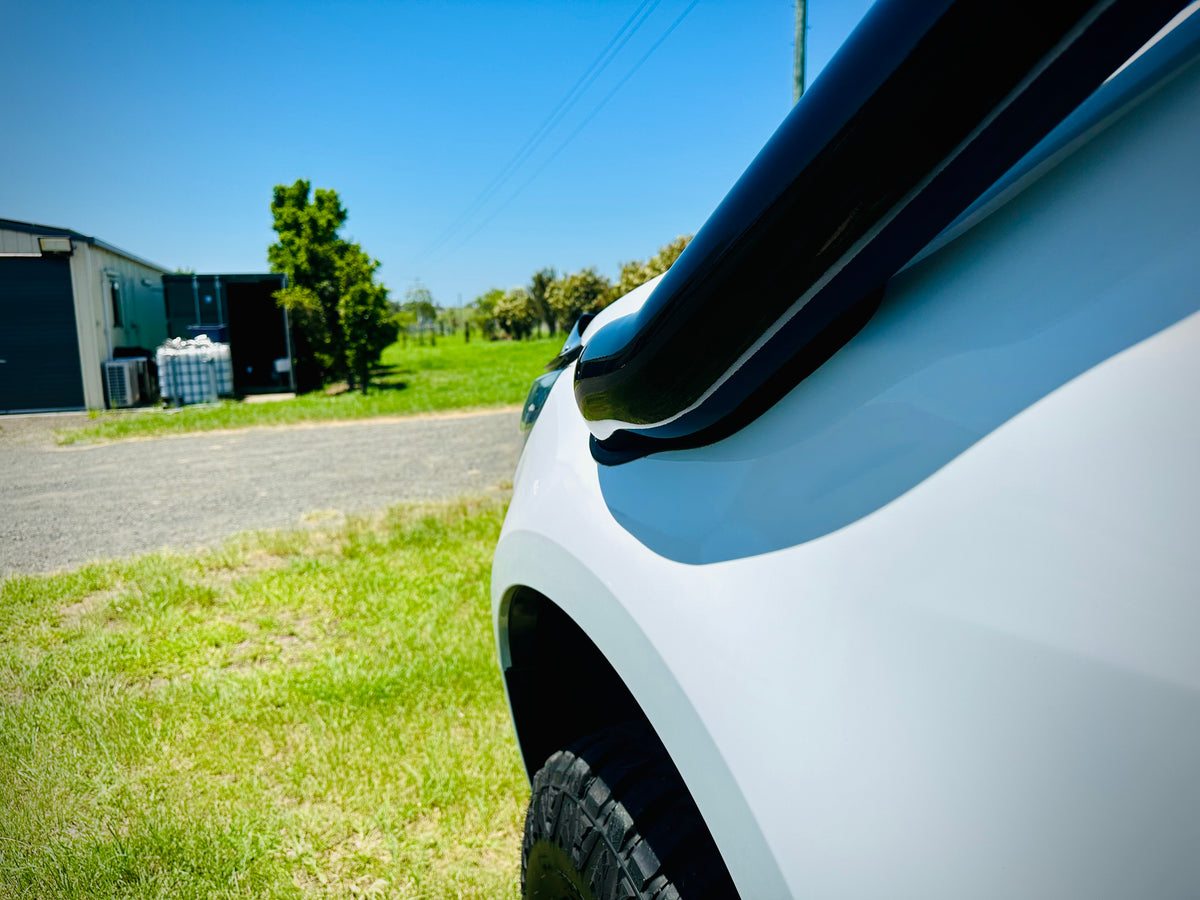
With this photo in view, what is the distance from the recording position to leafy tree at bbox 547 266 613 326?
6594cm

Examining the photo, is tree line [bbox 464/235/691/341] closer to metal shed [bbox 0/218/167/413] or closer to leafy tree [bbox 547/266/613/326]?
leafy tree [bbox 547/266/613/326]

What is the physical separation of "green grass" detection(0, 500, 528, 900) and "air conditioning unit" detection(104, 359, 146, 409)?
51.0 ft

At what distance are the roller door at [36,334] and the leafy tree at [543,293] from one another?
55169 millimetres

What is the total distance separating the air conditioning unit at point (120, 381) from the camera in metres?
17.6

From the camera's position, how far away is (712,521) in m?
0.79

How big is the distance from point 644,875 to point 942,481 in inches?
25.0

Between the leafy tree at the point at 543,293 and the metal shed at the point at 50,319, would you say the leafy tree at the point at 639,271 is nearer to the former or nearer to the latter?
the leafy tree at the point at 543,293

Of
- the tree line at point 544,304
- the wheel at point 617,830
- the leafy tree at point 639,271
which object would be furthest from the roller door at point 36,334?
the tree line at point 544,304

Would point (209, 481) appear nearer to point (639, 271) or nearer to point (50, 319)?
point (50, 319)

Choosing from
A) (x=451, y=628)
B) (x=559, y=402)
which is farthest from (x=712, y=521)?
(x=451, y=628)

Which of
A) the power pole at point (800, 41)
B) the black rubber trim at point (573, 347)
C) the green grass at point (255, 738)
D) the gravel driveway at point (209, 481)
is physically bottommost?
the green grass at point (255, 738)

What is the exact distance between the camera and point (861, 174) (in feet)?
1.99

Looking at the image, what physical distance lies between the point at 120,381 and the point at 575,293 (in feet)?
170

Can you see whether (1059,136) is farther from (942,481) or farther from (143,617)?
(143,617)
